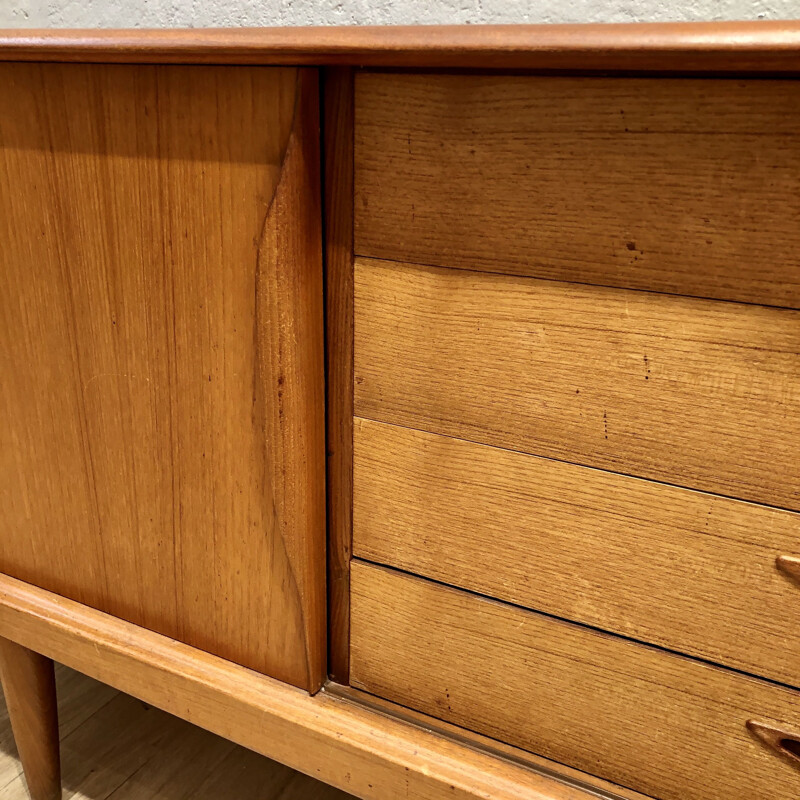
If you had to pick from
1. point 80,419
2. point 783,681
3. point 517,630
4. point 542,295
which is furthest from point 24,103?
point 783,681

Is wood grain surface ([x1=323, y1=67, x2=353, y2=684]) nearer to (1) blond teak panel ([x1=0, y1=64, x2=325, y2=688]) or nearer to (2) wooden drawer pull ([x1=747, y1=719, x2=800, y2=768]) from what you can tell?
(1) blond teak panel ([x1=0, y1=64, x2=325, y2=688])

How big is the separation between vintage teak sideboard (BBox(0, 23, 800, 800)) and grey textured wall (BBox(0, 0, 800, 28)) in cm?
43

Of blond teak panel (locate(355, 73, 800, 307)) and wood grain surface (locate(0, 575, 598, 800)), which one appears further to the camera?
wood grain surface (locate(0, 575, 598, 800))

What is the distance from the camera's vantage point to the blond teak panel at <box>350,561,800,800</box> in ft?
1.64

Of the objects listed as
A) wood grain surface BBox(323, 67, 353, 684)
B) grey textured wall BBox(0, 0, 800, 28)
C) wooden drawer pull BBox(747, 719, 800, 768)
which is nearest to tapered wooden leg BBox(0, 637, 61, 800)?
wood grain surface BBox(323, 67, 353, 684)

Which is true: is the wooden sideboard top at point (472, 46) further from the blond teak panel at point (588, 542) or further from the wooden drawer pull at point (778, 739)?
the wooden drawer pull at point (778, 739)

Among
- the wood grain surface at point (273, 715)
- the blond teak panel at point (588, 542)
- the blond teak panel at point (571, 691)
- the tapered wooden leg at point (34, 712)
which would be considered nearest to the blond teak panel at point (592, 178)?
→ the blond teak panel at point (588, 542)

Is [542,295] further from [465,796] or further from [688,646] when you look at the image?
[465,796]

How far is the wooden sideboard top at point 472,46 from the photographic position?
0.36 m

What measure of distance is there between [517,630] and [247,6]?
2.65ft

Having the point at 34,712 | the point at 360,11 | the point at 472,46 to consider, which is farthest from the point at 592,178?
the point at 34,712

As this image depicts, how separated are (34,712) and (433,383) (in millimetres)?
597

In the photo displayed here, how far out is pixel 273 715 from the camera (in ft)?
2.01

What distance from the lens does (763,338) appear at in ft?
1.40
